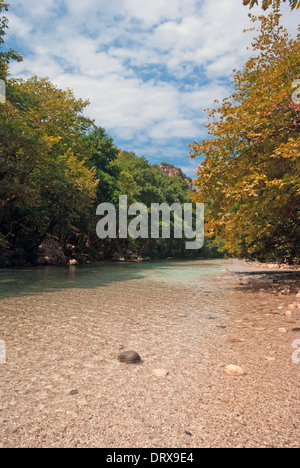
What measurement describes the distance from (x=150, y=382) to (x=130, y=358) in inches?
21.5

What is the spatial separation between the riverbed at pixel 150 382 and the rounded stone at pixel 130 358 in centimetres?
8

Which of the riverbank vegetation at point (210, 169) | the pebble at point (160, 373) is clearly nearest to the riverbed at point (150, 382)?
the pebble at point (160, 373)

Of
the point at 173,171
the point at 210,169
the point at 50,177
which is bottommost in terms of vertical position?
the point at 210,169

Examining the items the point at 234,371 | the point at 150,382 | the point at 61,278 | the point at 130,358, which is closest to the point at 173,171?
the point at 61,278

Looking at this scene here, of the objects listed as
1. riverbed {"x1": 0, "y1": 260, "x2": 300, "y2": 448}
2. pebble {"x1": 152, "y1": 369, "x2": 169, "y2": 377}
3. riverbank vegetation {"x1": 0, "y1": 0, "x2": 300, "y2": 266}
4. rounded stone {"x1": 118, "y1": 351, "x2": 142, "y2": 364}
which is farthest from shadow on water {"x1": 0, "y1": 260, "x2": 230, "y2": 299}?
pebble {"x1": 152, "y1": 369, "x2": 169, "y2": 377}

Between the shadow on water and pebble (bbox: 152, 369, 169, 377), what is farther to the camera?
the shadow on water

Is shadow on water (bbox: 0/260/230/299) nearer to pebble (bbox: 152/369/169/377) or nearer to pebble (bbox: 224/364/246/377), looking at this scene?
pebble (bbox: 152/369/169/377)

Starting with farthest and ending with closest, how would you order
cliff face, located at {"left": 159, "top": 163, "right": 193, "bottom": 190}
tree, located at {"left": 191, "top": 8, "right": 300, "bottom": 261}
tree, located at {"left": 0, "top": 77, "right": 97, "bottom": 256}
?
cliff face, located at {"left": 159, "top": 163, "right": 193, "bottom": 190}, tree, located at {"left": 0, "top": 77, "right": 97, "bottom": 256}, tree, located at {"left": 191, "top": 8, "right": 300, "bottom": 261}

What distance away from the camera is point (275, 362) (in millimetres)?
3195

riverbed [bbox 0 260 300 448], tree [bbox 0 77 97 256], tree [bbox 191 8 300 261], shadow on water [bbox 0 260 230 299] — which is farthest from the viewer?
tree [bbox 0 77 97 256]

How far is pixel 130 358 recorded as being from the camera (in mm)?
3234

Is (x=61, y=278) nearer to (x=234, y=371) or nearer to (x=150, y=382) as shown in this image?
(x=150, y=382)

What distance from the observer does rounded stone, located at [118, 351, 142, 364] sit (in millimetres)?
3234

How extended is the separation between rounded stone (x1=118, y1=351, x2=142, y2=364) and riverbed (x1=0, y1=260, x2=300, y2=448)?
0.08 meters
